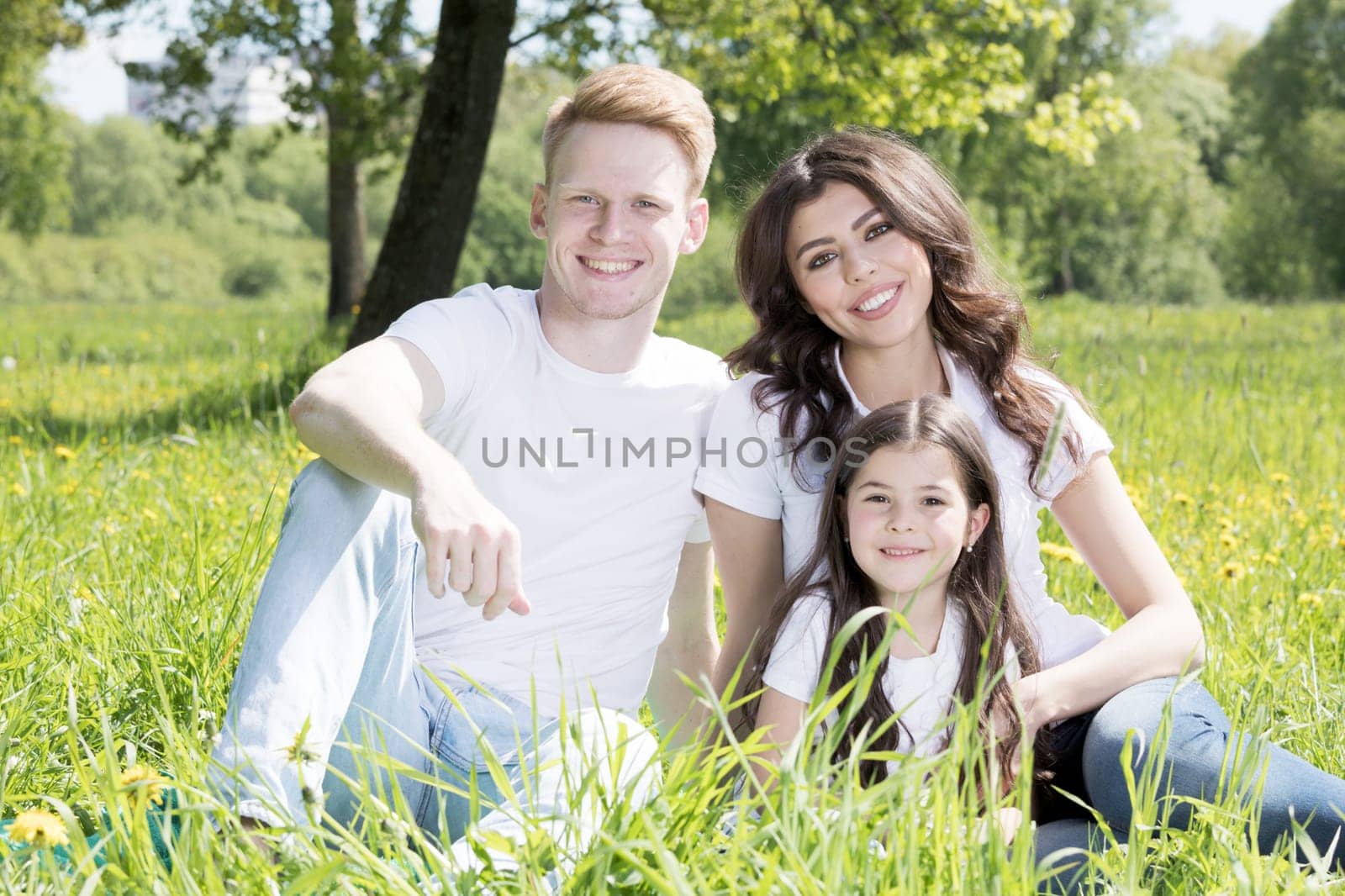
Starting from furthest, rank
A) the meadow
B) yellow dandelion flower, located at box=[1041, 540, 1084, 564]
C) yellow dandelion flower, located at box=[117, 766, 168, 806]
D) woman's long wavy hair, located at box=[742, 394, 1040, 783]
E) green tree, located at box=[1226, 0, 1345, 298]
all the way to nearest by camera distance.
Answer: green tree, located at box=[1226, 0, 1345, 298]
yellow dandelion flower, located at box=[1041, 540, 1084, 564]
woman's long wavy hair, located at box=[742, 394, 1040, 783]
yellow dandelion flower, located at box=[117, 766, 168, 806]
the meadow

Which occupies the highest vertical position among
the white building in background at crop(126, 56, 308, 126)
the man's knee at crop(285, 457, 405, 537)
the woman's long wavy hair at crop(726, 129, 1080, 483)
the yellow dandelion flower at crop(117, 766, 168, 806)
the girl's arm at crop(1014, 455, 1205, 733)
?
the white building in background at crop(126, 56, 308, 126)

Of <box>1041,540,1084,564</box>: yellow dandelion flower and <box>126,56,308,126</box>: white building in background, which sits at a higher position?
<box>126,56,308,126</box>: white building in background

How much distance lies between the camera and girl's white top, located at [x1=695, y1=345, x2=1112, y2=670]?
245 centimetres

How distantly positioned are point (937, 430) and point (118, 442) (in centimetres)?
329

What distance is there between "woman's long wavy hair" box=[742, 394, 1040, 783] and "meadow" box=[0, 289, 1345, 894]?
0.23m

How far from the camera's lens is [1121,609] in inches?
100.0

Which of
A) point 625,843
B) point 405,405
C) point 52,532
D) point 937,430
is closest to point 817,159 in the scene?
point 937,430

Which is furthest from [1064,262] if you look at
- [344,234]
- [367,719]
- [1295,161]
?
[367,719]

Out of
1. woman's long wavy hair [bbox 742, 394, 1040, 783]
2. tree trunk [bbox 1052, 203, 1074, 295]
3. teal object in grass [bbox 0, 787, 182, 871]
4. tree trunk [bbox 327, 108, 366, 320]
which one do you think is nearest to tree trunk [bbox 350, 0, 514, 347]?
tree trunk [bbox 327, 108, 366, 320]

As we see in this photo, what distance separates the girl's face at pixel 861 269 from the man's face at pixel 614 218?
29cm

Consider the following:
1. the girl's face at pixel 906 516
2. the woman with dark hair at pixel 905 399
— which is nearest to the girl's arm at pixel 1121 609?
the woman with dark hair at pixel 905 399

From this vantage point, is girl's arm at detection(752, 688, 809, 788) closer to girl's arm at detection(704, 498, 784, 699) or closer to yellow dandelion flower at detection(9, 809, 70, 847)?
girl's arm at detection(704, 498, 784, 699)

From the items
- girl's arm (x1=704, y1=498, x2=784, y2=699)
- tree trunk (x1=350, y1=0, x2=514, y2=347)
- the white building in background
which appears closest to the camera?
girl's arm (x1=704, y1=498, x2=784, y2=699)

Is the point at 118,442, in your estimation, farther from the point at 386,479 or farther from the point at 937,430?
the point at 937,430
